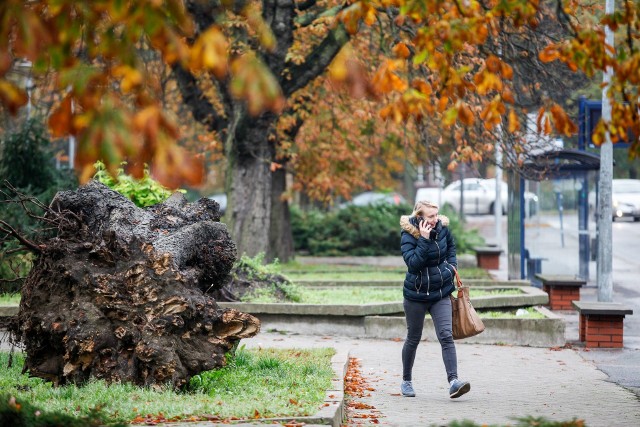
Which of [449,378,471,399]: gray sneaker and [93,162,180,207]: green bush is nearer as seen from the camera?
[449,378,471,399]: gray sneaker

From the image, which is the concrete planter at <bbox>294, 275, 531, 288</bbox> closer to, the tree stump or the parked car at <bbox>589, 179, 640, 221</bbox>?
the tree stump

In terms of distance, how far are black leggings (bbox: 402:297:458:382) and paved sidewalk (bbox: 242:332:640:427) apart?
0.33 metres

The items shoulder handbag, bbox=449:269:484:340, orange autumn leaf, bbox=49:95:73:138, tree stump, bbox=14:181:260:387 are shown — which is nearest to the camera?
orange autumn leaf, bbox=49:95:73:138

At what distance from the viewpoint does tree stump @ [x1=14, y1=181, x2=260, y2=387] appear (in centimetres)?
913

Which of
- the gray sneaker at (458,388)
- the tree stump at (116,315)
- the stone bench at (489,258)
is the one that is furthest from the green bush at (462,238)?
the tree stump at (116,315)

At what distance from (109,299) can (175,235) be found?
1.44 meters

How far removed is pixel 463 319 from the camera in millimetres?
10344

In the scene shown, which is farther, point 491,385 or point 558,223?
point 558,223

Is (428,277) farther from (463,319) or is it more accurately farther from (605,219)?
→ (605,219)

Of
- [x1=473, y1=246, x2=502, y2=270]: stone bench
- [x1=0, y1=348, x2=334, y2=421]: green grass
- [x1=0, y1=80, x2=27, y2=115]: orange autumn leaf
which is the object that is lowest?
[x1=0, y1=348, x2=334, y2=421]: green grass

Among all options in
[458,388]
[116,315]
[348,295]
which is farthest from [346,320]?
[116,315]

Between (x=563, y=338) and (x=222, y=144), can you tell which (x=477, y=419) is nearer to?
(x=563, y=338)

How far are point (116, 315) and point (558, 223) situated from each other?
47.2 ft

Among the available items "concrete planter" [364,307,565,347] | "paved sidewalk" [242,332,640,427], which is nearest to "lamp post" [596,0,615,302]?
"concrete planter" [364,307,565,347]
